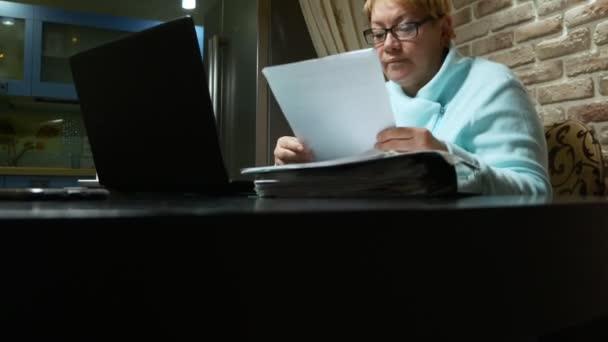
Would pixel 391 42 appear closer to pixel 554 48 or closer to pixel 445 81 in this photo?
pixel 445 81

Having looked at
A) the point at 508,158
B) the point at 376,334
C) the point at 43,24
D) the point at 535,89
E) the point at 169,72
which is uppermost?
the point at 43,24

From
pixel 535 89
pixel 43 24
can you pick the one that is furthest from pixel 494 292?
pixel 43 24

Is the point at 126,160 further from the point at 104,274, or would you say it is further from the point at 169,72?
the point at 104,274

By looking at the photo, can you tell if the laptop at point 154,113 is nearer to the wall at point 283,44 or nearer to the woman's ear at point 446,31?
the woman's ear at point 446,31

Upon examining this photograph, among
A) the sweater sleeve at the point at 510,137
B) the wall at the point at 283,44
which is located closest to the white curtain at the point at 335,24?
the wall at the point at 283,44

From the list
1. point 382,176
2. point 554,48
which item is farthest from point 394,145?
point 554,48

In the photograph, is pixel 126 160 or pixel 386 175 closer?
pixel 386 175

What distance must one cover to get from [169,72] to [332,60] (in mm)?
239

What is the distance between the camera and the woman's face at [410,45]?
1338 millimetres

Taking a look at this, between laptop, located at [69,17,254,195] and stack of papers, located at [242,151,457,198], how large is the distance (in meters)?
0.18

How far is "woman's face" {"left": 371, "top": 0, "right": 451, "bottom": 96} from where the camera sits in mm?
1338

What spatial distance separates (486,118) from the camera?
3.69 ft

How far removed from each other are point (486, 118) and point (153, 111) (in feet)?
2.33

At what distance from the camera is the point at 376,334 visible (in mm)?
286
